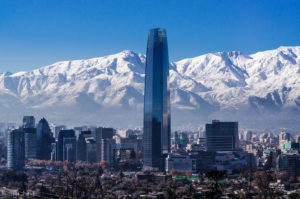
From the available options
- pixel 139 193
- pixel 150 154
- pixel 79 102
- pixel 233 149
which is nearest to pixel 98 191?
pixel 139 193

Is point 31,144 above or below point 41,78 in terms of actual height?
below

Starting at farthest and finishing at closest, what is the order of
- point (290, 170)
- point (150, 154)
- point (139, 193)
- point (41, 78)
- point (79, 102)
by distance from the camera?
point (41, 78) → point (79, 102) → point (150, 154) → point (290, 170) → point (139, 193)

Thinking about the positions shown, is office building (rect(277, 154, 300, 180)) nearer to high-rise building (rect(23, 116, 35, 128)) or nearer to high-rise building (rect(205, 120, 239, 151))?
high-rise building (rect(205, 120, 239, 151))

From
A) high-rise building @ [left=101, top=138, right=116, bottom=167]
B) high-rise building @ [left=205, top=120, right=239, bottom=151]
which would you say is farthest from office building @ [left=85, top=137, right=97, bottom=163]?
high-rise building @ [left=205, top=120, right=239, bottom=151]

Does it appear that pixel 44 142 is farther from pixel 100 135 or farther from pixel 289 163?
pixel 289 163

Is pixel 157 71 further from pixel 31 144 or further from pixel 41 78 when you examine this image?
pixel 41 78

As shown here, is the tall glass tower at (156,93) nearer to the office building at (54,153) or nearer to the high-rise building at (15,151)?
the office building at (54,153)
